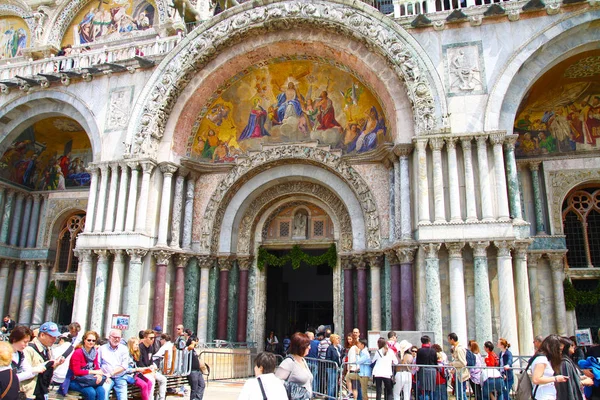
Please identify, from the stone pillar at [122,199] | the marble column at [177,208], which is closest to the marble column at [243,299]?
the marble column at [177,208]

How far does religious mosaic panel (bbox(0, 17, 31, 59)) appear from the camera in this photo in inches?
992

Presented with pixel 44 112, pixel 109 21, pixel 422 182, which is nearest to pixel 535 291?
pixel 422 182

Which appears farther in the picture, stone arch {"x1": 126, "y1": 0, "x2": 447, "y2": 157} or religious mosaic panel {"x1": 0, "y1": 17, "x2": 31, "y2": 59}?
religious mosaic panel {"x1": 0, "y1": 17, "x2": 31, "y2": 59}

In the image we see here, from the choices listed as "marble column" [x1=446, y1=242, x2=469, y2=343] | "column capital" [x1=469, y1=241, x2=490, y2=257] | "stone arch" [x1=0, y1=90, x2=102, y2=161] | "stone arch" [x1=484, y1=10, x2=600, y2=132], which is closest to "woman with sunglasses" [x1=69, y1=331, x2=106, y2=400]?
"marble column" [x1=446, y1=242, x2=469, y2=343]

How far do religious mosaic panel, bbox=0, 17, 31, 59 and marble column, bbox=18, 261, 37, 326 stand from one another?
437 inches

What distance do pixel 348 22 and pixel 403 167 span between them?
208 inches

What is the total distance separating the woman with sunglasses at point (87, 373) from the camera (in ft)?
25.5

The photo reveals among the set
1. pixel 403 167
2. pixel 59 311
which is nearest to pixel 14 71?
pixel 59 311

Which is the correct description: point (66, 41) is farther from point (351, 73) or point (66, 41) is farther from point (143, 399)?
point (143, 399)

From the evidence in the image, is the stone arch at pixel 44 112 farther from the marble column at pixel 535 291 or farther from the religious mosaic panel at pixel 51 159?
the marble column at pixel 535 291

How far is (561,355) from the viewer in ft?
17.9

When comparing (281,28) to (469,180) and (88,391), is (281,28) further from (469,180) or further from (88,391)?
(88,391)

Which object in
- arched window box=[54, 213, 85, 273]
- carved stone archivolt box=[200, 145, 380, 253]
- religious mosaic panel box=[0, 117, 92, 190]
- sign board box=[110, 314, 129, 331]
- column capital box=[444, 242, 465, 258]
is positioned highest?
religious mosaic panel box=[0, 117, 92, 190]

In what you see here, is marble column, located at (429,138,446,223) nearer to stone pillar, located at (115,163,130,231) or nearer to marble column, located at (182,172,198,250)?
marble column, located at (182,172,198,250)
